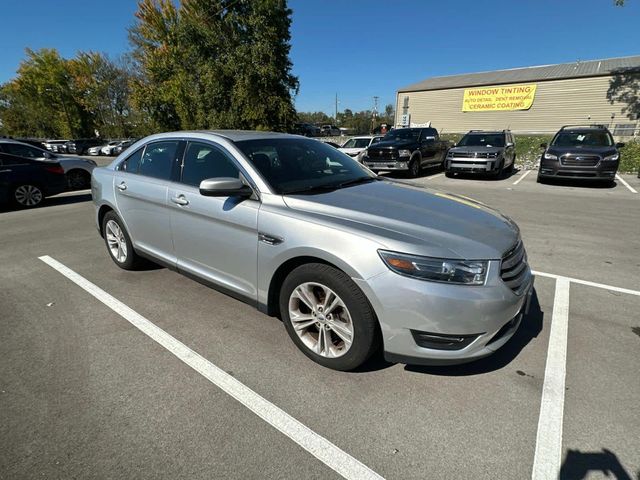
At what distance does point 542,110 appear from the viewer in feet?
106

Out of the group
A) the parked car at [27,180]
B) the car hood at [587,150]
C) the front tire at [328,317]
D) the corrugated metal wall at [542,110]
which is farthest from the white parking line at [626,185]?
the corrugated metal wall at [542,110]

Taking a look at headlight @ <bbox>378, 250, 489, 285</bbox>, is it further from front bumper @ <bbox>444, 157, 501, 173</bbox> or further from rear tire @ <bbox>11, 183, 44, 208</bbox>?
front bumper @ <bbox>444, 157, 501, 173</bbox>

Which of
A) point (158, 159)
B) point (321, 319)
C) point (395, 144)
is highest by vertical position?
point (395, 144)

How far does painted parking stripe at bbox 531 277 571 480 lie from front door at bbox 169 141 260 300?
2.03m

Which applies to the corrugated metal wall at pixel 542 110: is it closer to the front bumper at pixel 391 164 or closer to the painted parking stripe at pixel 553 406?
the front bumper at pixel 391 164

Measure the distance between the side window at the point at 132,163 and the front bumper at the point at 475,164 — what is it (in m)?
11.2

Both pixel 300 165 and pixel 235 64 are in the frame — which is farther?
pixel 235 64

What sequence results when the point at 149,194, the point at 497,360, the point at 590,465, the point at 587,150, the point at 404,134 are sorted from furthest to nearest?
the point at 404,134
the point at 587,150
the point at 149,194
the point at 497,360
the point at 590,465

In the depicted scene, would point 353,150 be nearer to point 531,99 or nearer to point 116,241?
point 116,241

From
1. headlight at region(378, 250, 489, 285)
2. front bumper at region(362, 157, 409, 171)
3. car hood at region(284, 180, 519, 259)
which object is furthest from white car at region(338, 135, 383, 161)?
headlight at region(378, 250, 489, 285)

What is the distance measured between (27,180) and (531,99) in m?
37.1

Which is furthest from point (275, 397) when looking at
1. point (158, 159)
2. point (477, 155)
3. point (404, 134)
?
point (404, 134)

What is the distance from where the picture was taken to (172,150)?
3605 mm

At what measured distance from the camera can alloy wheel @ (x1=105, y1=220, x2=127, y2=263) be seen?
432cm
